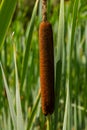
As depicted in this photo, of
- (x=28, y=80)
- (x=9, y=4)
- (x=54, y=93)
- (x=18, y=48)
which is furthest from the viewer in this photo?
(x=18, y=48)

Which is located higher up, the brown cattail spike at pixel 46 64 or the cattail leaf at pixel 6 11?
the cattail leaf at pixel 6 11

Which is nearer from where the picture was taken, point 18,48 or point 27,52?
point 27,52

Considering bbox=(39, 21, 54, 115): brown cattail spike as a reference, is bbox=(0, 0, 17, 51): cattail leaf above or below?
above

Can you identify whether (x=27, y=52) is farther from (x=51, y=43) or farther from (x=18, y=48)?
(x=18, y=48)

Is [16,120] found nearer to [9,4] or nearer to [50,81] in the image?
[50,81]

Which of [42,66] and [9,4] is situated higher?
[9,4]

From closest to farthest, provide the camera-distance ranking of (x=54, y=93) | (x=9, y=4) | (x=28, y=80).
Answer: (x=9, y=4) < (x=54, y=93) < (x=28, y=80)

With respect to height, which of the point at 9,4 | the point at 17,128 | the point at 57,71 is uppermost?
the point at 9,4

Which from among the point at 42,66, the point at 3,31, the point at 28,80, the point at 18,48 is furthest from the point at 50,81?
the point at 18,48
